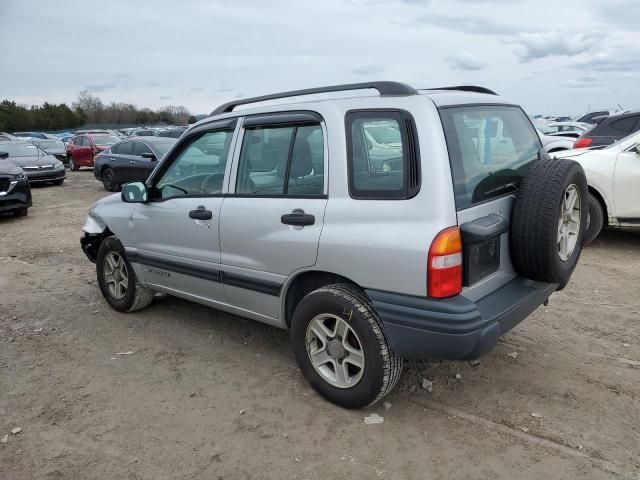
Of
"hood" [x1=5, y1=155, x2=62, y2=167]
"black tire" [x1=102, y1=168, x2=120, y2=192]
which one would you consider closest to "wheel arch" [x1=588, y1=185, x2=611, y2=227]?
"black tire" [x1=102, y1=168, x2=120, y2=192]

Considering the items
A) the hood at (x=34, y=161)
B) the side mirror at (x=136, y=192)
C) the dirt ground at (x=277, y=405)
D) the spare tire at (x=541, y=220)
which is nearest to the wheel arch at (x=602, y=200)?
the dirt ground at (x=277, y=405)

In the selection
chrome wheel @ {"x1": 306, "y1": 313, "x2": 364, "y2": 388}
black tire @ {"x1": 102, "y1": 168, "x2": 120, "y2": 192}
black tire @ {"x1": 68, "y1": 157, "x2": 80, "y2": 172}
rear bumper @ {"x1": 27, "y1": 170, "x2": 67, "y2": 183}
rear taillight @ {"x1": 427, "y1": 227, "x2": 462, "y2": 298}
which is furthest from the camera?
black tire @ {"x1": 68, "y1": 157, "x2": 80, "y2": 172}

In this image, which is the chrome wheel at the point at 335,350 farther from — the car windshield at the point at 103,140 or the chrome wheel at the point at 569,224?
the car windshield at the point at 103,140

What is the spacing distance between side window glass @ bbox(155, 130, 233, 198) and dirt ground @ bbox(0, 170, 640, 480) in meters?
1.22

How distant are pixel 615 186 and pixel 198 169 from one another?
16.9 ft

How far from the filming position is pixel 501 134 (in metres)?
3.37

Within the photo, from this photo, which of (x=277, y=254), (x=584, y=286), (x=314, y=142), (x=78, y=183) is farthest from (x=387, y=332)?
(x=78, y=183)

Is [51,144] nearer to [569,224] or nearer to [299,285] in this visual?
[299,285]

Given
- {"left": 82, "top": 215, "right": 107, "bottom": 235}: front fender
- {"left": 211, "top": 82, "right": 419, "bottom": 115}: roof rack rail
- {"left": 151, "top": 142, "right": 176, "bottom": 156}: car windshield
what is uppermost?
{"left": 211, "top": 82, "right": 419, "bottom": 115}: roof rack rail

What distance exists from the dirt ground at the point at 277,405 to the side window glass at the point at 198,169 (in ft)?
4.00

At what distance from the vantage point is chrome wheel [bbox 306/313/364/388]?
121 inches

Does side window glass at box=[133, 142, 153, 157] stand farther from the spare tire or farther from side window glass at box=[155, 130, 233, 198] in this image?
the spare tire

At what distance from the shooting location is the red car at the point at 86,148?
884 inches

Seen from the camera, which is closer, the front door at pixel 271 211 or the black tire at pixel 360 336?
the black tire at pixel 360 336
